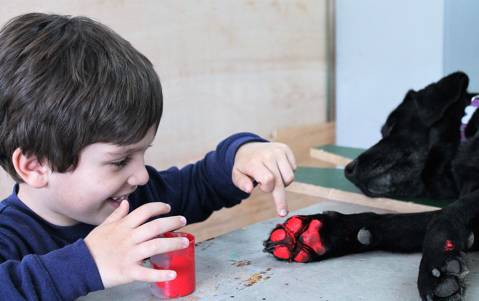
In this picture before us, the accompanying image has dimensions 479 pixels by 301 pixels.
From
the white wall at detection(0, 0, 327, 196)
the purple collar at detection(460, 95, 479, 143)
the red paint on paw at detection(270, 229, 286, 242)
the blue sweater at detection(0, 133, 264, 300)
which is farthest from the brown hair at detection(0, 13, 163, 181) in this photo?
the purple collar at detection(460, 95, 479, 143)

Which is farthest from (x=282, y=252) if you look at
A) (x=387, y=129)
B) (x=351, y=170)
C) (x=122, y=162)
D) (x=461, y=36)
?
(x=461, y=36)

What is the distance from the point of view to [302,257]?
703mm

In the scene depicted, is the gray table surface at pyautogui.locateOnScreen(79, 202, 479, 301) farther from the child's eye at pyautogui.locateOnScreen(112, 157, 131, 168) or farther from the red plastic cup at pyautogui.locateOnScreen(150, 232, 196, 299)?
the child's eye at pyautogui.locateOnScreen(112, 157, 131, 168)

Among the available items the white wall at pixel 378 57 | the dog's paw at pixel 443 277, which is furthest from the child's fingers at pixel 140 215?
the white wall at pixel 378 57

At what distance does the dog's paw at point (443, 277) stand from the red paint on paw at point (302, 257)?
159mm

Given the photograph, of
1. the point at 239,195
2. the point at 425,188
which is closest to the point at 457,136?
the point at 425,188

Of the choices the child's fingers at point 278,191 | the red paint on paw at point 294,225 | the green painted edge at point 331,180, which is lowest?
the green painted edge at point 331,180

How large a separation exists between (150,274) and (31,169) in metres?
0.24

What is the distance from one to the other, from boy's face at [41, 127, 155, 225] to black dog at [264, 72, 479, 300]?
22cm

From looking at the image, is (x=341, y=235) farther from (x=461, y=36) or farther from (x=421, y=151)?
(x=461, y=36)

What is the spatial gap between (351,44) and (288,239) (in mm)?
1287

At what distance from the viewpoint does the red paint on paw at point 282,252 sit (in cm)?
71

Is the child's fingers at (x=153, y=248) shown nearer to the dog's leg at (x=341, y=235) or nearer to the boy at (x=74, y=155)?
the boy at (x=74, y=155)

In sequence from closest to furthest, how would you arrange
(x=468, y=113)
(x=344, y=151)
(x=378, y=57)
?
1. (x=468, y=113)
2. (x=344, y=151)
3. (x=378, y=57)
